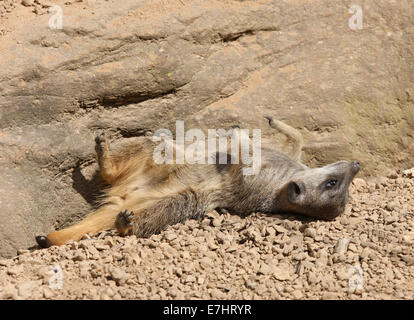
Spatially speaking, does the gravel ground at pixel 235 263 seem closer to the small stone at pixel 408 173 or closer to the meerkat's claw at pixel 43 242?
the meerkat's claw at pixel 43 242

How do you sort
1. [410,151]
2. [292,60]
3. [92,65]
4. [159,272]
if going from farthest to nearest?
[410,151]
[292,60]
[92,65]
[159,272]

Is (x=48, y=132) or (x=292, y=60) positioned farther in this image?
(x=292, y=60)

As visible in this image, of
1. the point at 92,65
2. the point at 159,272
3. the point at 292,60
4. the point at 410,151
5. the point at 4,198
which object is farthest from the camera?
the point at 410,151

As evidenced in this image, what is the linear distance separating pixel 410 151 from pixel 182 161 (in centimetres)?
205

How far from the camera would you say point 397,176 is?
471 cm

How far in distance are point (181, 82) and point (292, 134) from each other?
987 millimetres

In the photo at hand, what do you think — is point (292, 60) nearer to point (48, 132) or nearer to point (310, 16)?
point (310, 16)

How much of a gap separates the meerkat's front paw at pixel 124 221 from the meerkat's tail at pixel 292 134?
52.5 inches

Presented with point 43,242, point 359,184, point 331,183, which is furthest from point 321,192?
point 43,242

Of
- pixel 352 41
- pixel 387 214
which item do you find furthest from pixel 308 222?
pixel 352 41

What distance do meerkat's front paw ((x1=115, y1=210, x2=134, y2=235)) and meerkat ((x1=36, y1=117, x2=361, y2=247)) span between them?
4cm

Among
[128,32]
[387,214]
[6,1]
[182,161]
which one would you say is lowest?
[387,214]

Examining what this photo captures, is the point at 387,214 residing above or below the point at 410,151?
below

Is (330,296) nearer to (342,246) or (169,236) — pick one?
(342,246)
